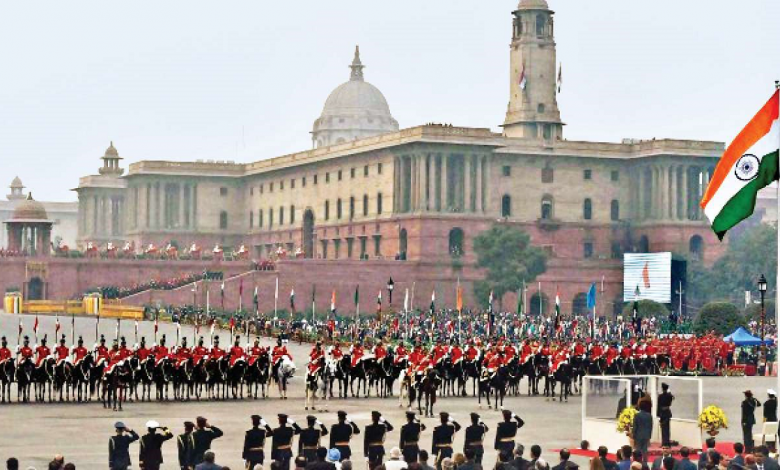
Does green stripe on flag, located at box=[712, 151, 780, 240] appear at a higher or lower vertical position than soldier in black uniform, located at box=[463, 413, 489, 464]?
higher

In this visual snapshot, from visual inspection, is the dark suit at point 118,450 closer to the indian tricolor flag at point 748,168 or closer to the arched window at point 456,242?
the indian tricolor flag at point 748,168

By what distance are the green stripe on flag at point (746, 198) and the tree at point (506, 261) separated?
91.9 m

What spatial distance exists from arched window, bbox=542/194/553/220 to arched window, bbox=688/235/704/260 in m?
10.5

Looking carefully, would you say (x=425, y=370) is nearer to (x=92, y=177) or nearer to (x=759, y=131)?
(x=759, y=131)

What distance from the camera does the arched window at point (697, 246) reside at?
133375mm

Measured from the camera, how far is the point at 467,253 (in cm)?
12462

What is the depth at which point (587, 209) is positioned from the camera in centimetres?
13325

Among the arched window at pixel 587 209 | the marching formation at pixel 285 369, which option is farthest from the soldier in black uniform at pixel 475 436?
the arched window at pixel 587 209

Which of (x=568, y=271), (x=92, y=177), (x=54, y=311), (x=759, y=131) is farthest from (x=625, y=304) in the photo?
(x=759, y=131)

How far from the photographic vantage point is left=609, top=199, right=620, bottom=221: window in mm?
134500

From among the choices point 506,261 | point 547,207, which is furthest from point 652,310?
point 547,207

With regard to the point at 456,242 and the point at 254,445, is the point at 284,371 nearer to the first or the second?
the point at 254,445

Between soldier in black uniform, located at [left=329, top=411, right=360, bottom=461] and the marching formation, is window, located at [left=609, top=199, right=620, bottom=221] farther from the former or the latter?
soldier in black uniform, located at [left=329, top=411, right=360, bottom=461]

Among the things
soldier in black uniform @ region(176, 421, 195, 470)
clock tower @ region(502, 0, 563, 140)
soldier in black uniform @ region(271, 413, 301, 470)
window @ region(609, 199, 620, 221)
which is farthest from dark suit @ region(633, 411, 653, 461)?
window @ region(609, 199, 620, 221)
